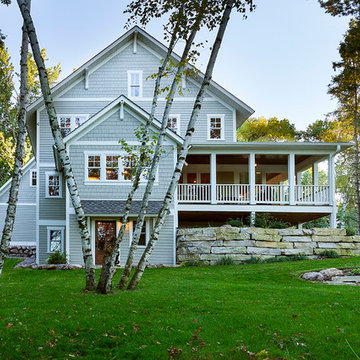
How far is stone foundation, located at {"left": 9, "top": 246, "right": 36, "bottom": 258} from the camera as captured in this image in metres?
24.1

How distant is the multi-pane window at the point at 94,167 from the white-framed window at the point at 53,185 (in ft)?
10.1

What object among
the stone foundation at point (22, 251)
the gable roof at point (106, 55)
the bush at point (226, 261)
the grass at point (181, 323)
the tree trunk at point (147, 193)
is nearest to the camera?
the grass at point (181, 323)

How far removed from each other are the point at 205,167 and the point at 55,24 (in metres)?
12.2

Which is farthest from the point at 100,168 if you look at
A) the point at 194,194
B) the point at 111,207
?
the point at 194,194

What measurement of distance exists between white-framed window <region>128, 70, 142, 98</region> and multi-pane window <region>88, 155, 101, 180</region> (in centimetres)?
481

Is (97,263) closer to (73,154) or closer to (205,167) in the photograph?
(73,154)

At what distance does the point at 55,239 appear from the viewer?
61.1ft

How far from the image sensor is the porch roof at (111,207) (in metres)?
15.8

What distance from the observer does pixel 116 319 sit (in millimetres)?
6406

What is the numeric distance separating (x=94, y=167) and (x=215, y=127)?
686 cm

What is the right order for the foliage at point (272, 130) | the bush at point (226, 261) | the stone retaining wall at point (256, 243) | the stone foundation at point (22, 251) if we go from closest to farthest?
the bush at point (226, 261) → the stone retaining wall at point (256, 243) → the stone foundation at point (22, 251) → the foliage at point (272, 130)

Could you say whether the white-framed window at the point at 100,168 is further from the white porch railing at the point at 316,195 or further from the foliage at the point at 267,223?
the white porch railing at the point at 316,195

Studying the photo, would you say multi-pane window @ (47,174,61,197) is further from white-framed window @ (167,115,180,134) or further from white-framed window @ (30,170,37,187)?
white-framed window @ (30,170,37,187)

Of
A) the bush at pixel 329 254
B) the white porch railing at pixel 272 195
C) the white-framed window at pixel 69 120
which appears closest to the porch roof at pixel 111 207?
the white porch railing at pixel 272 195
